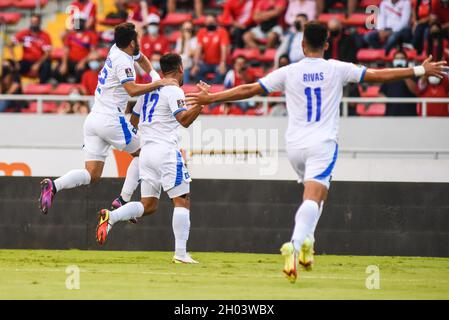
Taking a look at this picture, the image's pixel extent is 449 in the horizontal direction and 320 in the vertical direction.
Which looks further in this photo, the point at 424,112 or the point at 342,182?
the point at 424,112

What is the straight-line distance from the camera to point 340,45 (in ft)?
63.1

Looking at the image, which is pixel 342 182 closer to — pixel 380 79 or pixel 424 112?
pixel 424 112

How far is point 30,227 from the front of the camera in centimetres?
1588

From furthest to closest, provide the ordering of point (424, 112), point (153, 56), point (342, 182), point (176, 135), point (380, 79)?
point (153, 56) → point (424, 112) → point (342, 182) → point (176, 135) → point (380, 79)

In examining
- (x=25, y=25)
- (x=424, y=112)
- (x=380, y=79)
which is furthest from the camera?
(x=25, y=25)

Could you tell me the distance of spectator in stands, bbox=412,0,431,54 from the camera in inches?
763

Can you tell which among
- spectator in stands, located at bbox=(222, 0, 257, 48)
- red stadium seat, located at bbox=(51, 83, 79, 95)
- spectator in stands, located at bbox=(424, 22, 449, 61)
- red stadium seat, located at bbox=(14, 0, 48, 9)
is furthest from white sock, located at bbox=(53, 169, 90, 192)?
red stadium seat, located at bbox=(14, 0, 48, 9)

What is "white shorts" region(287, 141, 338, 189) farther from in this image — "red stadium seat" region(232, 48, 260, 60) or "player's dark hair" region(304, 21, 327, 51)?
"red stadium seat" region(232, 48, 260, 60)

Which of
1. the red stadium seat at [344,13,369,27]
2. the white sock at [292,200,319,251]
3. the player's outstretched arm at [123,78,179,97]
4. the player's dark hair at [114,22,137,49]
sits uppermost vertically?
the red stadium seat at [344,13,369,27]

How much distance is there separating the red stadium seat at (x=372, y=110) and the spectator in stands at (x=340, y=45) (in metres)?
0.82

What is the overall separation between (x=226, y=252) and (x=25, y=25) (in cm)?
1133

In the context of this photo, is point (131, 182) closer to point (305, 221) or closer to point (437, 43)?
point (305, 221)

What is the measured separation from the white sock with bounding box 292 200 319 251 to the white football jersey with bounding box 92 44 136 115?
370cm

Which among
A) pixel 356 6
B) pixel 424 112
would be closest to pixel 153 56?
pixel 356 6
